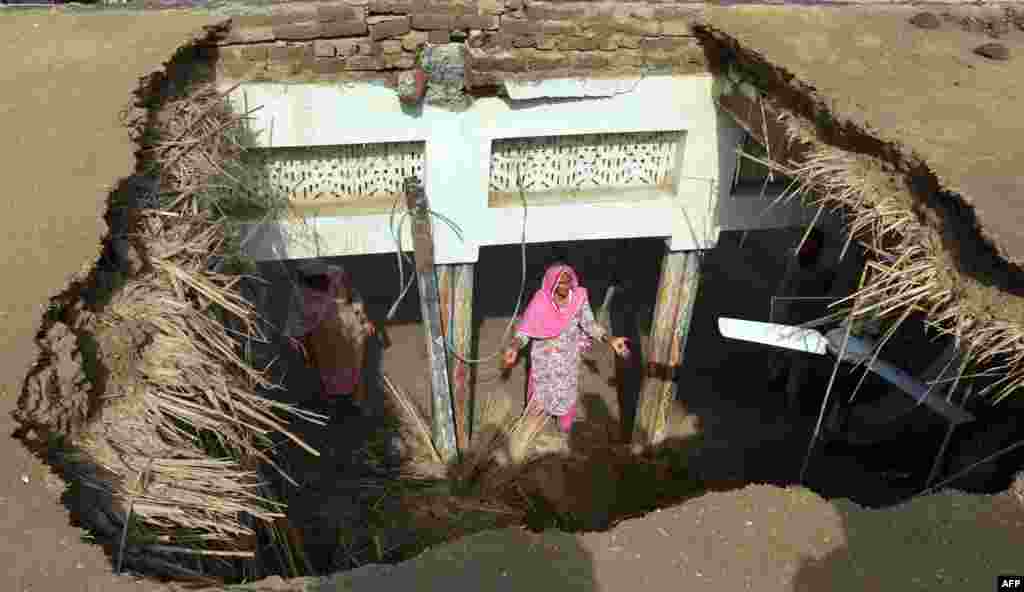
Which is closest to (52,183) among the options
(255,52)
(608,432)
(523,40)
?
(255,52)

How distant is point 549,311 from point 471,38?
1.66m

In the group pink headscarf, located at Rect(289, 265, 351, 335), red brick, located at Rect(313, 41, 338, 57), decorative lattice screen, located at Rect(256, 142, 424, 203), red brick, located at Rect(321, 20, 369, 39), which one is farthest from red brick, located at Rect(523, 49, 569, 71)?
pink headscarf, located at Rect(289, 265, 351, 335)

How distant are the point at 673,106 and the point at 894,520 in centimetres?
283

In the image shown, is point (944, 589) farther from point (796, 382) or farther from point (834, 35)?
point (796, 382)

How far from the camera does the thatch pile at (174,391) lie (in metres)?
2.45

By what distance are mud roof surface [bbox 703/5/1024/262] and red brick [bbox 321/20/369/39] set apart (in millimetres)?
1799

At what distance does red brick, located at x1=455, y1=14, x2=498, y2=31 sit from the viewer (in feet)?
14.1

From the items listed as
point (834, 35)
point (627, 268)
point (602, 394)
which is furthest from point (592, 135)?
point (627, 268)

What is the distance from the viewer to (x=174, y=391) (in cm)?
289

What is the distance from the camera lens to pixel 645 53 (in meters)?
4.53

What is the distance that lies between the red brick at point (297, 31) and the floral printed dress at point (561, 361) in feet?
6.85

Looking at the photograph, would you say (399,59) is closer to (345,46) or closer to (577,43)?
(345,46)

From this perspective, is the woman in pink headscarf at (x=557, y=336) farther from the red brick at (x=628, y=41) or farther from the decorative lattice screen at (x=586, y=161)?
the red brick at (x=628, y=41)

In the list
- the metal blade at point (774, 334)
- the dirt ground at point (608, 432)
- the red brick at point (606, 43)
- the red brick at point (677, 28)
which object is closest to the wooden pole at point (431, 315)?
the dirt ground at point (608, 432)
